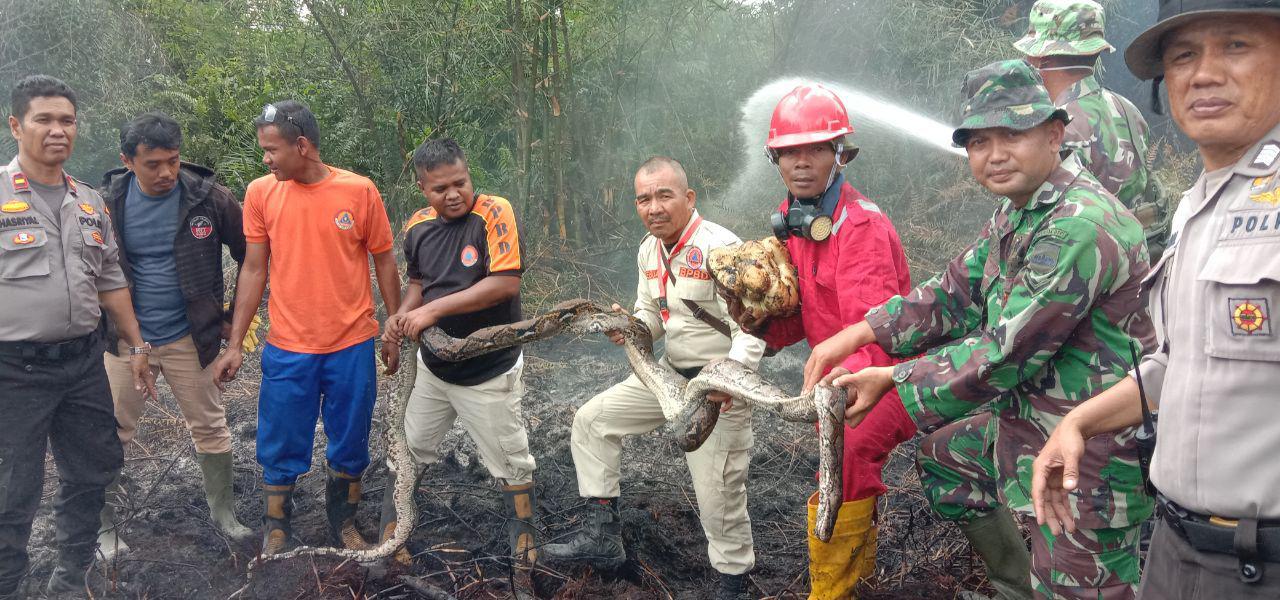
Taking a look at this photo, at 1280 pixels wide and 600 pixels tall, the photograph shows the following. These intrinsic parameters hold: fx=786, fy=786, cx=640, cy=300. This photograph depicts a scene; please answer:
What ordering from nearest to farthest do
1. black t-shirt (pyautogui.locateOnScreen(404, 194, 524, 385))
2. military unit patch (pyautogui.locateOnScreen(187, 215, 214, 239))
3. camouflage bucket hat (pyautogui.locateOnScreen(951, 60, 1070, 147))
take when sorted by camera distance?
camouflage bucket hat (pyautogui.locateOnScreen(951, 60, 1070, 147)) → black t-shirt (pyautogui.locateOnScreen(404, 194, 524, 385)) → military unit patch (pyautogui.locateOnScreen(187, 215, 214, 239))

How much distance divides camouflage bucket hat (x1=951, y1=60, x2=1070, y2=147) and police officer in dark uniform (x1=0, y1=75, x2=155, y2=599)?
3.98 m

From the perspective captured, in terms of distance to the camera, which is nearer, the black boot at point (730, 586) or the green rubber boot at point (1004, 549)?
the green rubber boot at point (1004, 549)

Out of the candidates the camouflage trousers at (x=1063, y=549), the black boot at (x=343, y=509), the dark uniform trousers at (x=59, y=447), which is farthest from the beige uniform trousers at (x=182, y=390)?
the camouflage trousers at (x=1063, y=549)

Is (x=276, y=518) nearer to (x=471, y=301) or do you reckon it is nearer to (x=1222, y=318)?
(x=471, y=301)

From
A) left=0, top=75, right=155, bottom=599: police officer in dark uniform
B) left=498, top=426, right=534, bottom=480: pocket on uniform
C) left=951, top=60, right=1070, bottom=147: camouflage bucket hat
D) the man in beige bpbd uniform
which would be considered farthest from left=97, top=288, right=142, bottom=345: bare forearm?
left=951, top=60, right=1070, bottom=147: camouflage bucket hat

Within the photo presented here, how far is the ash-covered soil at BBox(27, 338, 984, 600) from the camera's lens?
3.77m

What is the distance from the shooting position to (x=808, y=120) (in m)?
3.07

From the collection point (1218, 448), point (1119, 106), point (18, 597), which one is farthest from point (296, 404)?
point (1119, 106)

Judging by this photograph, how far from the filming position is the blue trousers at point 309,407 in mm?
4016

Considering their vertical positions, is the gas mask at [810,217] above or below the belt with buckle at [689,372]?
above

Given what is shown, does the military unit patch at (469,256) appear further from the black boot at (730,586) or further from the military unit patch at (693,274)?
the black boot at (730,586)

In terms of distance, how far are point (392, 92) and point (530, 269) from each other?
198 centimetres

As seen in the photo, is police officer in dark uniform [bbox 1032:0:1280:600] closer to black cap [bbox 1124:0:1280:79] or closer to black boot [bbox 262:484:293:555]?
black cap [bbox 1124:0:1280:79]

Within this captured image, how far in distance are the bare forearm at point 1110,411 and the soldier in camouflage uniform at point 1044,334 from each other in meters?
0.32
